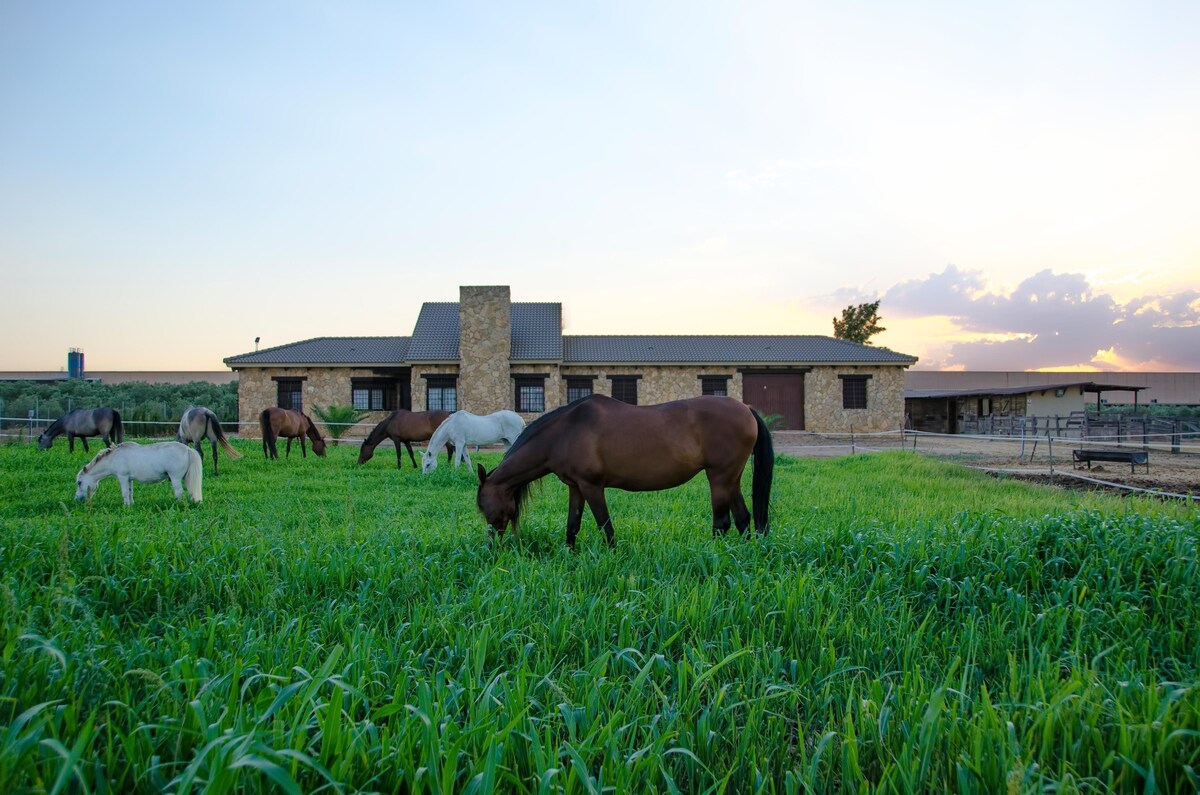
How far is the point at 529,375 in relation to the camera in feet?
84.8

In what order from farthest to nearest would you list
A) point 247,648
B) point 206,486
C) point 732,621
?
point 206,486, point 732,621, point 247,648

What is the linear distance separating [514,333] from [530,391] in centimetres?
393

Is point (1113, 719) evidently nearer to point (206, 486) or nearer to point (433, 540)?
point (433, 540)

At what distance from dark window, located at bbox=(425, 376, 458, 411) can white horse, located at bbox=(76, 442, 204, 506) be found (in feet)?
58.9

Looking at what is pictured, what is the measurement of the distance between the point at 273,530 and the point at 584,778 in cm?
511

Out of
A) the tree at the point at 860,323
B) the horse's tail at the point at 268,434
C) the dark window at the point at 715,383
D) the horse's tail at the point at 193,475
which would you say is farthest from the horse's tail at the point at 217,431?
the tree at the point at 860,323

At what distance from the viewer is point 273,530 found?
5.59 metres

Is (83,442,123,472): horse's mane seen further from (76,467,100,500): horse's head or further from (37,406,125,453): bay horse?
(37,406,125,453): bay horse

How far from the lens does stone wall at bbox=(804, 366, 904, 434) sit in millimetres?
26500

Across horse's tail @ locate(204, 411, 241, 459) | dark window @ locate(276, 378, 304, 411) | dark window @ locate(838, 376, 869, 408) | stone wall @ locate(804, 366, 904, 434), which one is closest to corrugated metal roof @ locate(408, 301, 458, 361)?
dark window @ locate(276, 378, 304, 411)

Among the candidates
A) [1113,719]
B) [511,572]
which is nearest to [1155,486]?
[1113,719]

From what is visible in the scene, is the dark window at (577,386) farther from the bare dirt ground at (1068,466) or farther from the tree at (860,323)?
the tree at (860,323)

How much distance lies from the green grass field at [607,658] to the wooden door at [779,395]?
2178 cm

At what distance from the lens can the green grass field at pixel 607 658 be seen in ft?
5.44
